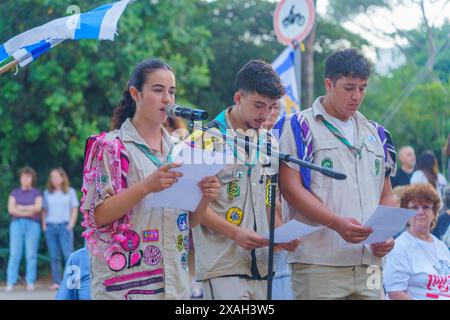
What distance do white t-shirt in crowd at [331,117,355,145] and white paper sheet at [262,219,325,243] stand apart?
0.60m

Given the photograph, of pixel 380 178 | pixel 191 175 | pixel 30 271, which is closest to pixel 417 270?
pixel 380 178

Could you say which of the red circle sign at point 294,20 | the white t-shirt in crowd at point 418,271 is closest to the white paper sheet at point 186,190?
the white t-shirt in crowd at point 418,271

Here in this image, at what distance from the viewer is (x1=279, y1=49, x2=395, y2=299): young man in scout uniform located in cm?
453

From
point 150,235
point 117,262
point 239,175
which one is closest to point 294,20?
point 239,175

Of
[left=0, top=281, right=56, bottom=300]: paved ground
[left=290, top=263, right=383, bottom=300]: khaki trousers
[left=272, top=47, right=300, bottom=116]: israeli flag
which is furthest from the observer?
[left=0, top=281, right=56, bottom=300]: paved ground

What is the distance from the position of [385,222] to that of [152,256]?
1253mm

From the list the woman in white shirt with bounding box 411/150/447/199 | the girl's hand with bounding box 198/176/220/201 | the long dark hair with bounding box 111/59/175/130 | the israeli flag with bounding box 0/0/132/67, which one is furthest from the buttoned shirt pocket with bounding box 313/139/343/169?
the woman in white shirt with bounding box 411/150/447/199

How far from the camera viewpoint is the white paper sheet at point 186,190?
3998 mm

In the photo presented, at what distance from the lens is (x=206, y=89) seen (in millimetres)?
18797

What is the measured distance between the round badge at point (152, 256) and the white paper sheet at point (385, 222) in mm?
1117

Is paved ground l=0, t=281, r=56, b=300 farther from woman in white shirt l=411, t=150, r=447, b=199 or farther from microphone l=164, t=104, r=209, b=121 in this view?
microphone l=164, t=104, r=209, b=121

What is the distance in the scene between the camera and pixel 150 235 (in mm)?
4195

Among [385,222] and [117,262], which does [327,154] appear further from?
[117,262]

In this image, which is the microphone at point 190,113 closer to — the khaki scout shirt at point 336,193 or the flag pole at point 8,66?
the khaki scout shirt at point 336,193
